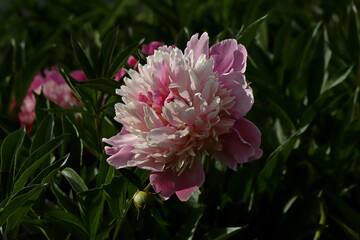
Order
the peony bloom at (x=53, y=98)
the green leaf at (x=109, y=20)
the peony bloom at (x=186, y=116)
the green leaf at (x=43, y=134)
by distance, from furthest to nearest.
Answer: the green leaf at (x=109, y=20)
the peony bloom at (x=53, y=98)
the green leaf at (x=43, y=134)
the peony bloom at (x=186, y=116)

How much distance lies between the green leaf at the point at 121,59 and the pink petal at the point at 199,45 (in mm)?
159

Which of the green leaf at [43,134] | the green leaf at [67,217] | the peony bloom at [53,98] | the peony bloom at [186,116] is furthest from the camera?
the peony bloom at [53,98]

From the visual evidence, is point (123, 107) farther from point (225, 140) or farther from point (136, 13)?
point (136, 13)

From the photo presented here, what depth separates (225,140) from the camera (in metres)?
0.62

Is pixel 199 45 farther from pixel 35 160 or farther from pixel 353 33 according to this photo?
pixel 353 33

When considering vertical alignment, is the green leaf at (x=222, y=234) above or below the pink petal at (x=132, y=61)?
below

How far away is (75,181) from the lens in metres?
0.71

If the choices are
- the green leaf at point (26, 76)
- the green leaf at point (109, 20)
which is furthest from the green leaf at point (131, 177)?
the green leaf at point (109, 20)

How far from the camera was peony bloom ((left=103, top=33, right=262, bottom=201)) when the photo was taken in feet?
1.92

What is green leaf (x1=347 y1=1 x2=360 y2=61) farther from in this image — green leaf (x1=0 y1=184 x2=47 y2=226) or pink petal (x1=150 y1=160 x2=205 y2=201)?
green leaf (x1=0 y1=184 x2=47 y2=226)

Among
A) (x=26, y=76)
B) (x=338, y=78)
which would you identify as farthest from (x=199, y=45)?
(x=26, y=76)

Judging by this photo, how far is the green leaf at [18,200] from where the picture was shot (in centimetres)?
62

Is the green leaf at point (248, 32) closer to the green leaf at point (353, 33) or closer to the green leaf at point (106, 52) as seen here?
the green leaf at point (106, 52)

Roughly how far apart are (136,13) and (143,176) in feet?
4.12
